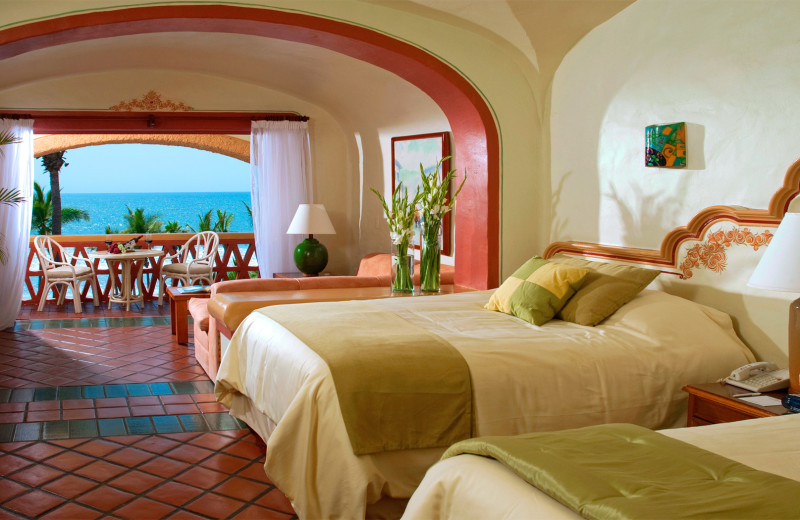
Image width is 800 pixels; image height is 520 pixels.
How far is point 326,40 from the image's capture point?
5.02 meters

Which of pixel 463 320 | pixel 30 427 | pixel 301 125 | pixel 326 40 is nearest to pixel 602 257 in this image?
pixel 463 320

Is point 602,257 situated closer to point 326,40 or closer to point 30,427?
point 326,40

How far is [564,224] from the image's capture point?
16.6 ft

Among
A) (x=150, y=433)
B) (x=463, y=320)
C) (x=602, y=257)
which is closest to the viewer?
(x=463, y=320)

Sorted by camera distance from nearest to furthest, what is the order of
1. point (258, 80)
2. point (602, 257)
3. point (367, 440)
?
point (367, 440)
point (602, 257)
point (258, 80)

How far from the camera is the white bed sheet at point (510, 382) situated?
9.45ft

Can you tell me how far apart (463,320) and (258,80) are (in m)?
4.99

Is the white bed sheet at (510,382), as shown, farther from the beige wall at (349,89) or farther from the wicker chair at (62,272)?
the wicker chair at (62,272)

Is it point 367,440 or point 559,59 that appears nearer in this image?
point 367,440

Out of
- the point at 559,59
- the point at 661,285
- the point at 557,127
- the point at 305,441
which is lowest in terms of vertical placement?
the point at 305,441

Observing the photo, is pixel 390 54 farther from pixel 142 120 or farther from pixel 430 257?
pixel 142 120

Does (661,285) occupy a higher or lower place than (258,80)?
lower

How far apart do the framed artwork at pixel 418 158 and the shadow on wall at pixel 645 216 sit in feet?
6.93

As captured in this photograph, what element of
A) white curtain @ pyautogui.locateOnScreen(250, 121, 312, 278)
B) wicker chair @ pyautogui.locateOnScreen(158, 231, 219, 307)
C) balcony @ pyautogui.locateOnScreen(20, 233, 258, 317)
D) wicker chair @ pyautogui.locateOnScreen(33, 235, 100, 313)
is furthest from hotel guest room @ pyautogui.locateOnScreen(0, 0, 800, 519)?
balcony @ pyautogui.locateOnScreen(20, 233, 258, 317)
